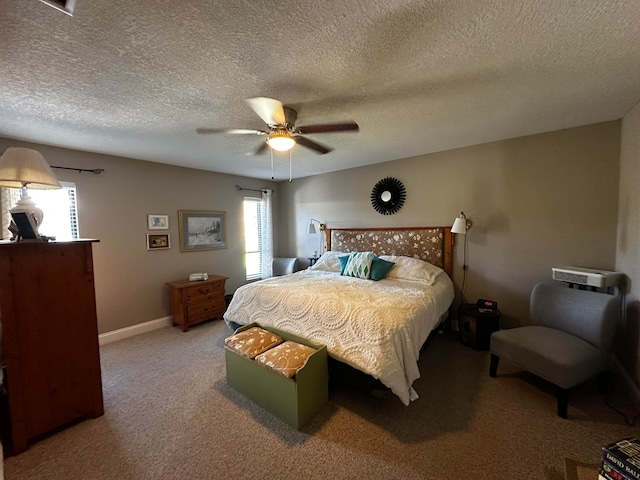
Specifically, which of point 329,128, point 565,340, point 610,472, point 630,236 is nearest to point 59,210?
point 329,128

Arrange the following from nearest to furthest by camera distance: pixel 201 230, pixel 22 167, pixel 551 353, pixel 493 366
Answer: pixel 22 167 → pixel 551 353 → pixel 493 366 → pixel 201 230

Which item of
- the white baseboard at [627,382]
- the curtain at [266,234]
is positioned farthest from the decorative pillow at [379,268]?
the curtain at [266,234]

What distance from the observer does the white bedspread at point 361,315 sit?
187 cm

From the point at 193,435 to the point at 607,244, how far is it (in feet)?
13.6

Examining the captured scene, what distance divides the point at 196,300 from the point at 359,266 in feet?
8.00

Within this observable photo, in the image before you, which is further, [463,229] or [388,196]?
[388,196]

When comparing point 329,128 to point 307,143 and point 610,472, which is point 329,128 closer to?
point 307,143

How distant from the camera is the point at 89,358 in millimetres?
1962

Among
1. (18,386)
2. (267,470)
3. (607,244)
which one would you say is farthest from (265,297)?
(607,244)

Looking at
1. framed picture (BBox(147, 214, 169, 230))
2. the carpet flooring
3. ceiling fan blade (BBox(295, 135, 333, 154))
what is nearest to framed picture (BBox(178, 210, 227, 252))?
framed picture (BBox(147, 214, 169, 230))

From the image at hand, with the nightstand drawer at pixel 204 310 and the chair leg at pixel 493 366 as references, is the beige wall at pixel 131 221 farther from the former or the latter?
the chair leg at pixel 493 366

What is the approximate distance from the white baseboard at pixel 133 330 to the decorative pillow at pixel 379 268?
125 inches

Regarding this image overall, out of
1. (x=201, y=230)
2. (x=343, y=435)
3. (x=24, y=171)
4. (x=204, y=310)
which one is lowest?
(x=343, y=435)

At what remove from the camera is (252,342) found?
2.22m
